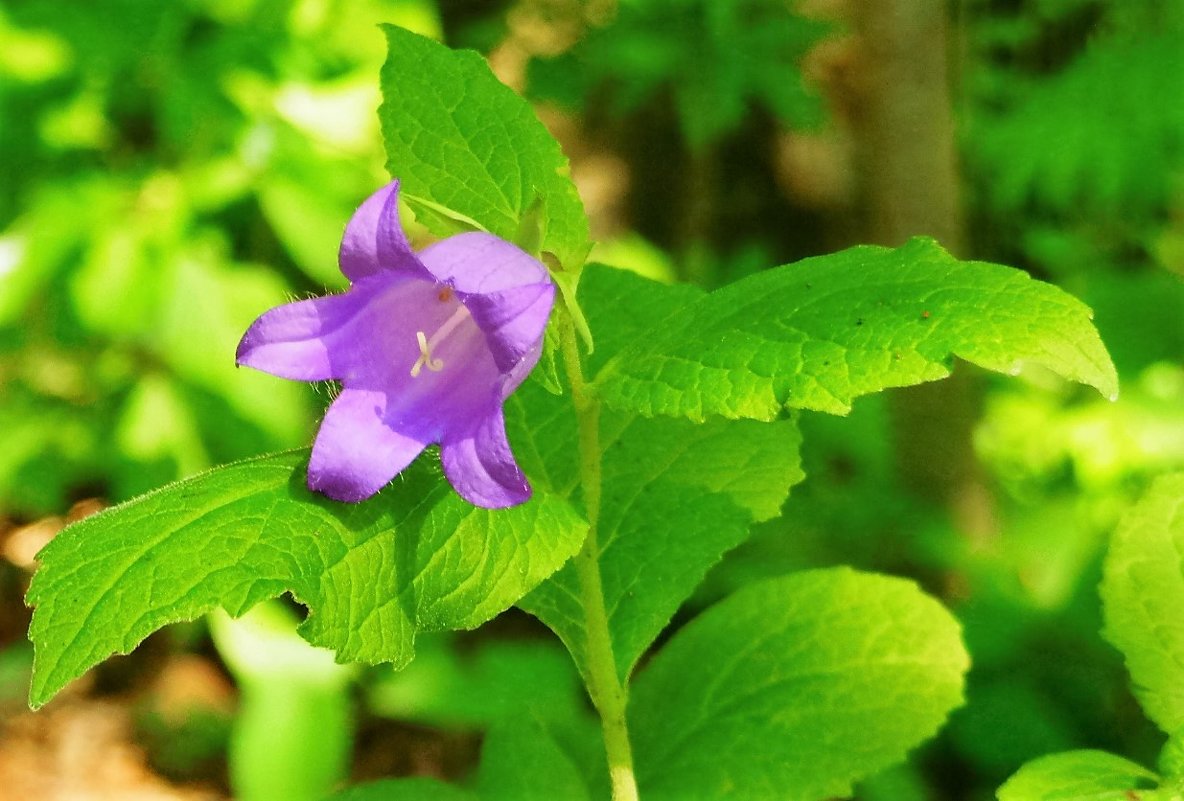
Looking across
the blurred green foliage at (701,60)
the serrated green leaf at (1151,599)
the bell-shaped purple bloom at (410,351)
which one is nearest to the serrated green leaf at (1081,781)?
the serrated green leaf at (1151,599)

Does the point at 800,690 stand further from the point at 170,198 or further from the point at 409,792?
the point at 170,198

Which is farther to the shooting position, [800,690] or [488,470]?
[800,690]

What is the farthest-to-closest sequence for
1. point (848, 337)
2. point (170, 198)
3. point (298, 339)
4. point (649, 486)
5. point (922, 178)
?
point (170, 198)
point (922, 178)
point (649, 486)
point (298, 339)
point (848, 337)

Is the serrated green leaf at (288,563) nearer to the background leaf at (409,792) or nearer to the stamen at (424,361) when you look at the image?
the stamen at (424,361)

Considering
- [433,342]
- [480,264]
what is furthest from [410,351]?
[480,264]

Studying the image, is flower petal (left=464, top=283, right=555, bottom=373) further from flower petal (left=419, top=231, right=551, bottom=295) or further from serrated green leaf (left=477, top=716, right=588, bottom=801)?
serrated green leaf (left=477, top=716, right=588, bottom=801)

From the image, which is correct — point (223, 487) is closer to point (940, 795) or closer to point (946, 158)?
point (940, 795)

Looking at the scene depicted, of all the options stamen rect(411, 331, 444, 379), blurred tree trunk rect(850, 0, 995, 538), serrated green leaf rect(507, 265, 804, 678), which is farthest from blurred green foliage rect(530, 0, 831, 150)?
stamen rect(411, 331, 444, 379)
